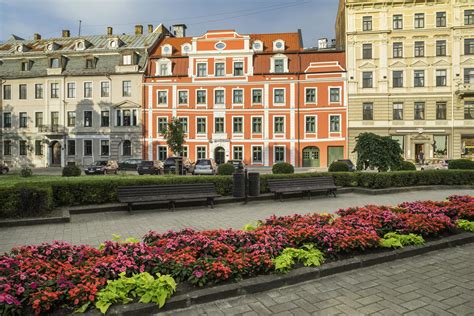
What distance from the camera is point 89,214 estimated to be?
10.3 metres

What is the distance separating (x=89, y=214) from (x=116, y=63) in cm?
3541

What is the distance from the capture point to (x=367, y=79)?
125 feet

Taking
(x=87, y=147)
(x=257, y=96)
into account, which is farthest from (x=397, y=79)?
(x=87, y=147)

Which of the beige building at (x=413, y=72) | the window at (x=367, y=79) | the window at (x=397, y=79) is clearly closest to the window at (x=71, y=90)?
the beige building at (x=413, y=72)

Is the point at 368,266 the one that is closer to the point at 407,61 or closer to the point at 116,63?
the point at 407,61

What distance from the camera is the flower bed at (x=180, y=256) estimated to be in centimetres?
364

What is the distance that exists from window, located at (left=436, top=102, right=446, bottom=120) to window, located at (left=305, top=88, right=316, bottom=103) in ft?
45.4

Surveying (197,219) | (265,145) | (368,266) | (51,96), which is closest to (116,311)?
(368,266)

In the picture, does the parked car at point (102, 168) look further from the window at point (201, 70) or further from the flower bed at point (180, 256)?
the flower bed at point (180, 256)

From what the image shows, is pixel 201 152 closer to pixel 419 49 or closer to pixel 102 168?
pixel 102 168

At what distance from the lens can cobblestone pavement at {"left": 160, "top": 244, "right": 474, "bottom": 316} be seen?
155 inches

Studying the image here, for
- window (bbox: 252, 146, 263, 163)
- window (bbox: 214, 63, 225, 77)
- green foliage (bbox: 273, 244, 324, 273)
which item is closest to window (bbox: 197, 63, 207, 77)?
window (bbox: 214, 63, 225, 77)

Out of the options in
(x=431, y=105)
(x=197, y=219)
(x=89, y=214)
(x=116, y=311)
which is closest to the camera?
(x=116, y=311)

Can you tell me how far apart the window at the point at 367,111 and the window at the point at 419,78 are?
220 inches
